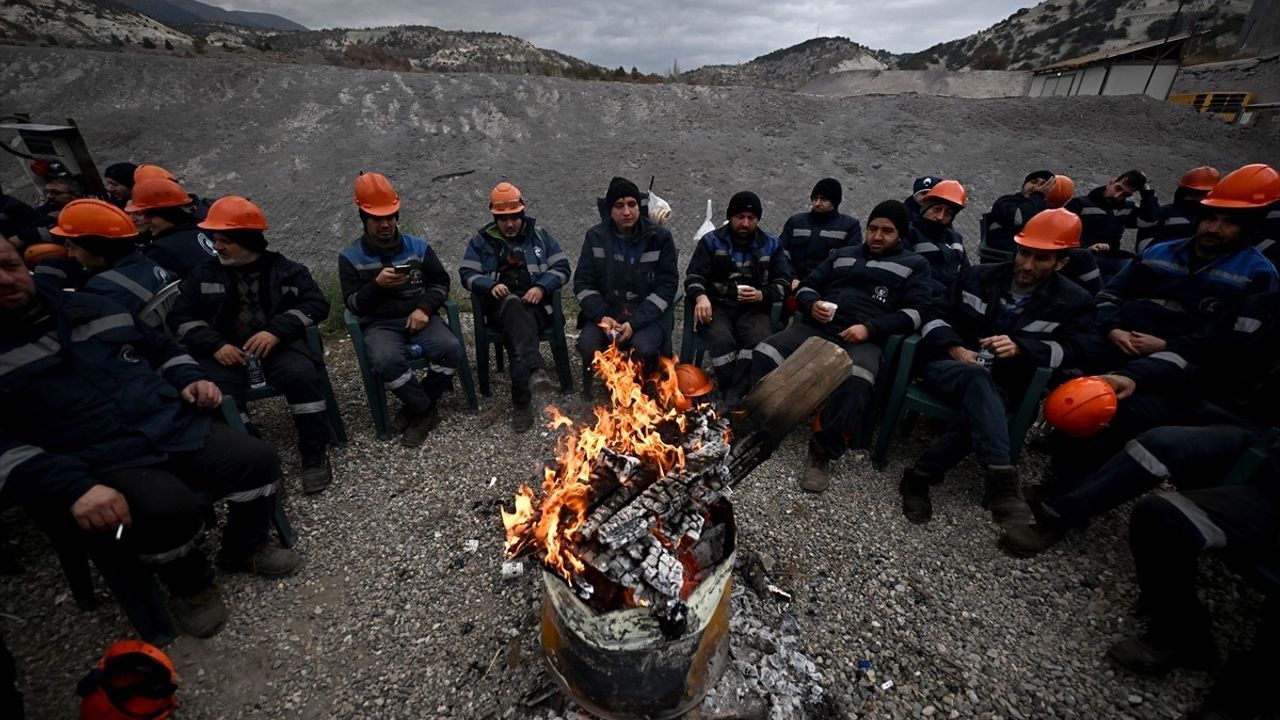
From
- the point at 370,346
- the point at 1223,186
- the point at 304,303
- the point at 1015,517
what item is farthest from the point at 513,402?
the point at 1223,186

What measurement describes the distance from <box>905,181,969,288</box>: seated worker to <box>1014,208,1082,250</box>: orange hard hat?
132 centimetres

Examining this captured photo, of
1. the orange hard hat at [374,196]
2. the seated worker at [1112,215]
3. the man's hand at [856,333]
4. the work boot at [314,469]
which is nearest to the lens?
the work boot at [314,469]

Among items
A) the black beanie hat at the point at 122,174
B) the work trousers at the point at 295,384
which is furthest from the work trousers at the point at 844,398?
the black beanie hat at the point at 122,174

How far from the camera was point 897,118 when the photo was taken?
14.3 metres

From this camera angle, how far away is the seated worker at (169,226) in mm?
4086

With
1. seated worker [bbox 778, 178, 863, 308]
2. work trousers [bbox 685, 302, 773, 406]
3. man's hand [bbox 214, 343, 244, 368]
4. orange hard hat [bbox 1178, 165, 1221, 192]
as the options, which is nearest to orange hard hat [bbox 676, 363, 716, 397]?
work trousers [bbox 685, 302, 773, 406]

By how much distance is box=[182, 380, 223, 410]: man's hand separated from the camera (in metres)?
3.03

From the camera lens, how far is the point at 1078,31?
36844 millimetres

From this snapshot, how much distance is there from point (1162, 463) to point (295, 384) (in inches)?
235

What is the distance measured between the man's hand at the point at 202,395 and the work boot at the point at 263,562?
0.97 meters

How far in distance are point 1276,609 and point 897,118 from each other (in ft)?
49.8

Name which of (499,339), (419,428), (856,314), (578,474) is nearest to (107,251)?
(419,428)

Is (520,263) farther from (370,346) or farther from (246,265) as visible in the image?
(246,265)

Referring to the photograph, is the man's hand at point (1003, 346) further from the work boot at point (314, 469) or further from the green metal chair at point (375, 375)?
the work boot at point (314, 469)
